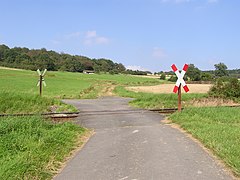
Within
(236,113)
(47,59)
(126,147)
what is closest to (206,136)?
(126,147)

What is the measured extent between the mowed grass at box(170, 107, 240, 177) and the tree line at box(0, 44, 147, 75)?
379 ft

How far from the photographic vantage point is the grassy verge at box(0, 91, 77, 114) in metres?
17.8

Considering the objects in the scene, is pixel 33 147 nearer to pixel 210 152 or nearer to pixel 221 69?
pixel 210 152

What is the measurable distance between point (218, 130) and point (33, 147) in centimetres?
562

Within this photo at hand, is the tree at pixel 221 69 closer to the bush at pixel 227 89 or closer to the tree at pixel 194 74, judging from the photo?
the tree at pixel 194 74

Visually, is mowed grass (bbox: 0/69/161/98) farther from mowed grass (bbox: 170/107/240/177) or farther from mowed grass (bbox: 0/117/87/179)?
mowed grass (bbox: 170/107/240/177)

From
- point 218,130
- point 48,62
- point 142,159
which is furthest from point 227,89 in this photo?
point 48,62

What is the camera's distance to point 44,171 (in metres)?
5.57

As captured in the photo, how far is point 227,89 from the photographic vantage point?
81.9 ft

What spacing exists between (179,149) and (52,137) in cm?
327

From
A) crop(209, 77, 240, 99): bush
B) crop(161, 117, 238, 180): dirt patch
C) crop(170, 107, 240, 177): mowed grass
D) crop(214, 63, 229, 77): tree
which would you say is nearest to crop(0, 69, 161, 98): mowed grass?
crop(209, 77, 240, 99): bush

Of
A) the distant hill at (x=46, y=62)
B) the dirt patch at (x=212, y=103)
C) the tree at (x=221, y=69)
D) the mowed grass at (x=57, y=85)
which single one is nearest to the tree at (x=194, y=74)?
the mowed grass at (x=57, y=85)

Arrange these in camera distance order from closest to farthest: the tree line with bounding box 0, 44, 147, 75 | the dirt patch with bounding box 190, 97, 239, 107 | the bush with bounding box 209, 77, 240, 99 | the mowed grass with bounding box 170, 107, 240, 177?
the mowed grass with bounding box 170, 107, 240, 177, the dirt patch with bounding box 190, 97, 239, 107, the bush with bounding box 209, 77, 240, 99, the tree line with bounding box 0, 44, 147, 75

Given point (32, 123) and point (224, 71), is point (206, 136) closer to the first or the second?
point (32, 123)
